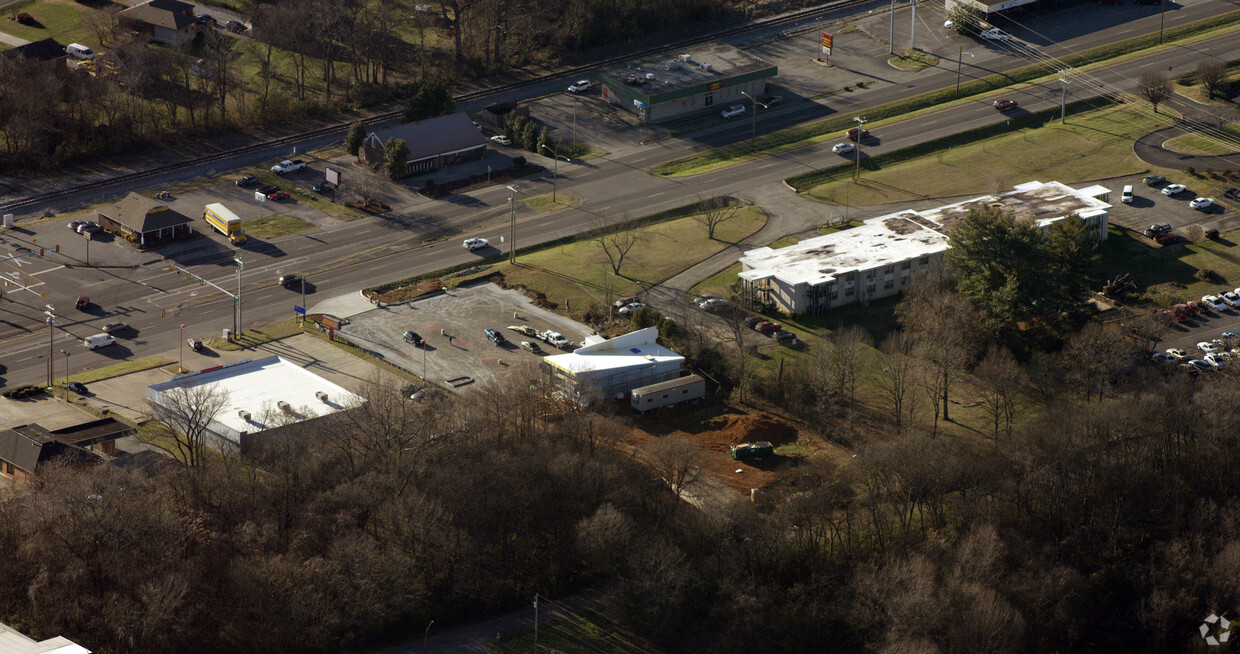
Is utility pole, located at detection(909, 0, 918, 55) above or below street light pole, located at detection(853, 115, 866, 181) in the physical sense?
above

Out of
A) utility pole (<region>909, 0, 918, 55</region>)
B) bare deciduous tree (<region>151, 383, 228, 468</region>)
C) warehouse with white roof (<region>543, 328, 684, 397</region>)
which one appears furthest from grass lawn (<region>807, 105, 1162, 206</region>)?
bare deciduous tree (<region>151, 383, 228, 468</region>)

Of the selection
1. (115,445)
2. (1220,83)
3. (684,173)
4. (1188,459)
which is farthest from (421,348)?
(1220,83)

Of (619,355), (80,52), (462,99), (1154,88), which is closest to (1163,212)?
(1154,88)

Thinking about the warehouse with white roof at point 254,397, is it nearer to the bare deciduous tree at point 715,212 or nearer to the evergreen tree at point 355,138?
the bare deciduous tree at point 715,212

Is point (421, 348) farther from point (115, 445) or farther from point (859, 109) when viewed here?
point (859, 109)

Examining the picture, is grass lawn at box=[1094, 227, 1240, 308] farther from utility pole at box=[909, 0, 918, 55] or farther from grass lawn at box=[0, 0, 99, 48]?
grass lawn at box=[0, 0, 99, 48]

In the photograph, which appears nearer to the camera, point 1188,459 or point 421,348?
point 1188,459
